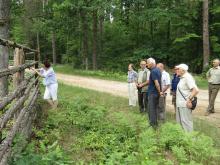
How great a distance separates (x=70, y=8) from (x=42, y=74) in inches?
891

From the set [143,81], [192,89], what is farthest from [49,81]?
[192,89]

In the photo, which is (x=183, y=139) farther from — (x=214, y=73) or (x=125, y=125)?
(x=214, y=73)

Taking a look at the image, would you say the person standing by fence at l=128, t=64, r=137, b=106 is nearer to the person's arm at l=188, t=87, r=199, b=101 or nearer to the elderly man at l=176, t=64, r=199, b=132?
the elderly man at l=176, t=64, r=199, b=132

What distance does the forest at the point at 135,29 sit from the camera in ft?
117

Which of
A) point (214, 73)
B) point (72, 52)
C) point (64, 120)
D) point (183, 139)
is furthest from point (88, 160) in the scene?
point (72, 52)

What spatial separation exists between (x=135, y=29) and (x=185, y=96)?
115 ft

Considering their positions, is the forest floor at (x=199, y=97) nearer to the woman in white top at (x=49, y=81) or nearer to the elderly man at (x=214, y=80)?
the elderly man at (x=214, y=80)

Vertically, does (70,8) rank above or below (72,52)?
above

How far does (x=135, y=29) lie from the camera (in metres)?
45.4

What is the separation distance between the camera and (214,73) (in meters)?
15.5

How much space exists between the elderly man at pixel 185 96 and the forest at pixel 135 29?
800 inches

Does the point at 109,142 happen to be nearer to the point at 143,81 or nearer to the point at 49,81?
the point at 143,81

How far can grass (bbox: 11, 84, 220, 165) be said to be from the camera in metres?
8.39

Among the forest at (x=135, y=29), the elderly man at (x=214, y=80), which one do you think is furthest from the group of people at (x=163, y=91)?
the forest at (x=135, y=29)
